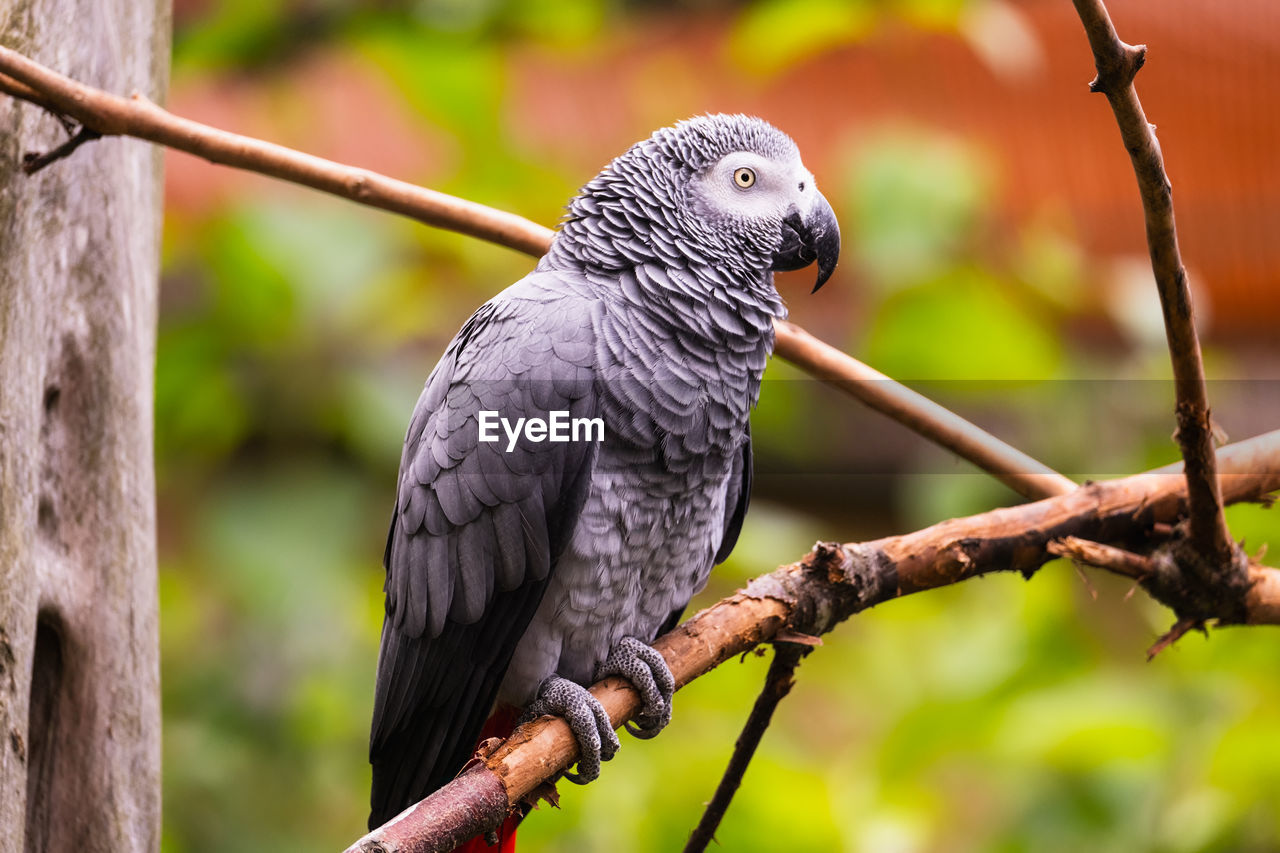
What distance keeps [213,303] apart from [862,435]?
1.13m

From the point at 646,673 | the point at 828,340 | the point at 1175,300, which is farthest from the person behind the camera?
the point at 828,340

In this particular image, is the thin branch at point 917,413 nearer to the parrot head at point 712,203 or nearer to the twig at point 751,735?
the parrot head at point 712,203

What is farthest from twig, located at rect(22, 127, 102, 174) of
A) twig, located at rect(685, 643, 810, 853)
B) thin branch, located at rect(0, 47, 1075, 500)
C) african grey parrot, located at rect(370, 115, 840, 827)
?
twig, located at rect(685, 643, 810, 853)

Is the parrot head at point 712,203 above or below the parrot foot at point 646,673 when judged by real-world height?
above

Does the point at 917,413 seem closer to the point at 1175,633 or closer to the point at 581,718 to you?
the point at 1175,633

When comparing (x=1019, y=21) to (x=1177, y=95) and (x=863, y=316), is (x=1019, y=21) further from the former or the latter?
(x=863, y=316)

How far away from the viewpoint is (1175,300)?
820mm

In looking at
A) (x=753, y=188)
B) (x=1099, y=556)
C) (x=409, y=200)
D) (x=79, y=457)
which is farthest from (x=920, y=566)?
(x=79, y=457)

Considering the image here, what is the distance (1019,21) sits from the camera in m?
1.79

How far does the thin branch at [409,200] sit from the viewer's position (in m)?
0.83

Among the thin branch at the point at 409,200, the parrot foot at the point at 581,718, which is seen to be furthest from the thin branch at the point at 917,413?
the parrot foot at the point at 581,718

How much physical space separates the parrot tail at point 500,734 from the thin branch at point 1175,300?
0.67 meters

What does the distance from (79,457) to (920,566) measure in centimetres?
78

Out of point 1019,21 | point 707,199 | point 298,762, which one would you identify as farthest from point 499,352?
point 1019,21
